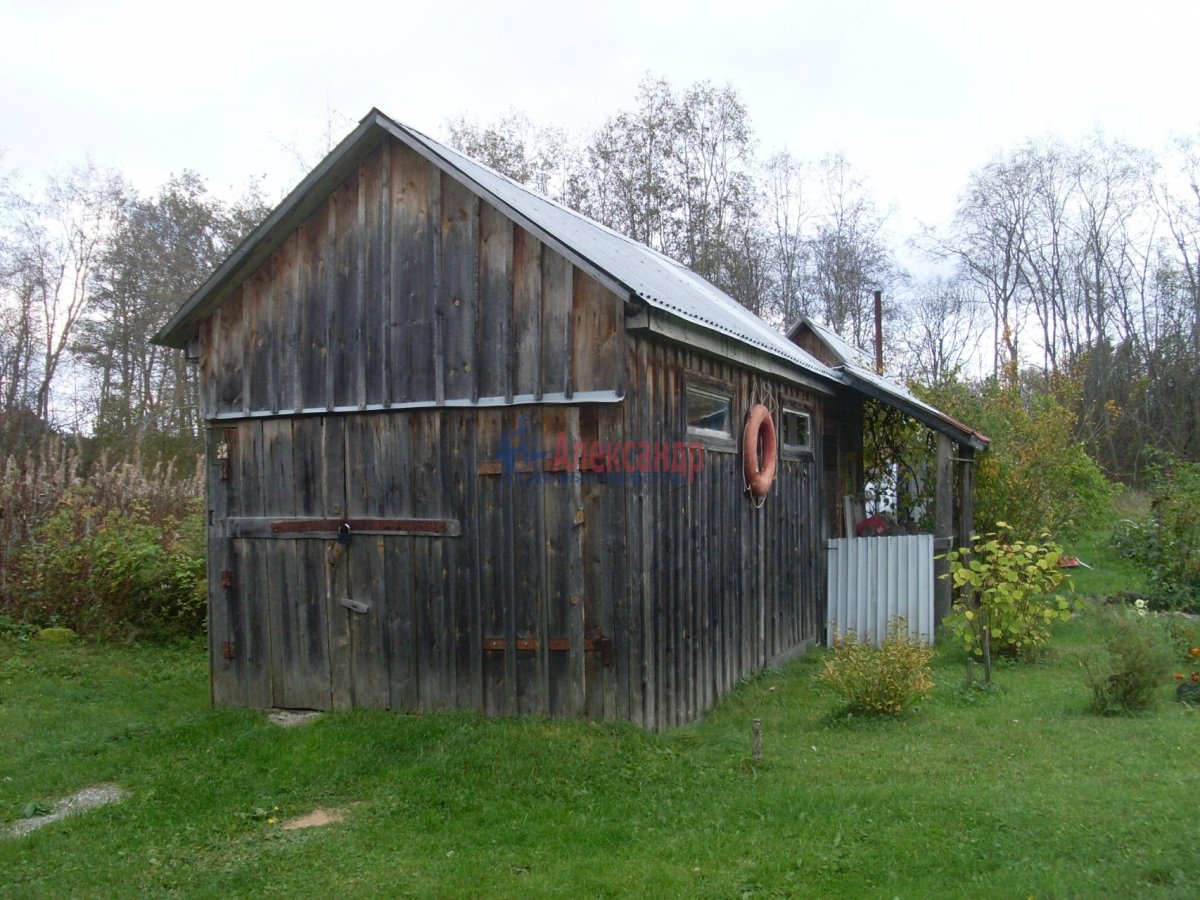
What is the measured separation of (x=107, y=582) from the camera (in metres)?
11.5

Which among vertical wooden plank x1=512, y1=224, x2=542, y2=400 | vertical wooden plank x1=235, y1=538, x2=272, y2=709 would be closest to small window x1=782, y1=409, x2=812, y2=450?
vertical wooden plank x1=512, y1=224, x2=542, y2=400

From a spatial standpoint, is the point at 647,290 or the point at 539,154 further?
the point at 539,154

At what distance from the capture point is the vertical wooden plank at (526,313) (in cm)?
702

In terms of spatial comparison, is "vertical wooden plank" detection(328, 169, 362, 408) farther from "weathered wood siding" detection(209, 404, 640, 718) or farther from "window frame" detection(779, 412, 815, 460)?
"window frame" detection(779, 412, 815, 460)

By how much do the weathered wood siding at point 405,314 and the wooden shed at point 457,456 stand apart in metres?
0.02

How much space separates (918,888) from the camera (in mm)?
4348

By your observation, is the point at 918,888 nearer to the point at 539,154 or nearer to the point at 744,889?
the point at 744,889

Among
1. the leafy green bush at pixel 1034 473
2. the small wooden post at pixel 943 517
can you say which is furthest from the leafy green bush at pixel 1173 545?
the small wooden post at pixel 943 517

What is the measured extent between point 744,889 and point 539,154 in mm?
27441

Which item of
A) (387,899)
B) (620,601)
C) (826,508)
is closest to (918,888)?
(387,899)

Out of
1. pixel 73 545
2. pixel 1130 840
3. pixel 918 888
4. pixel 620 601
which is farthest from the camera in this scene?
pixel 73 545

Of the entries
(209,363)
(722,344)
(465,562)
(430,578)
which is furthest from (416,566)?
(722,344)

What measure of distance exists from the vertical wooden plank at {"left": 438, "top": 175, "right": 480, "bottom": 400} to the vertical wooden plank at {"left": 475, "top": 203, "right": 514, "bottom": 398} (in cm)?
5

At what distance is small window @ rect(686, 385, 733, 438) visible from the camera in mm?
7875
